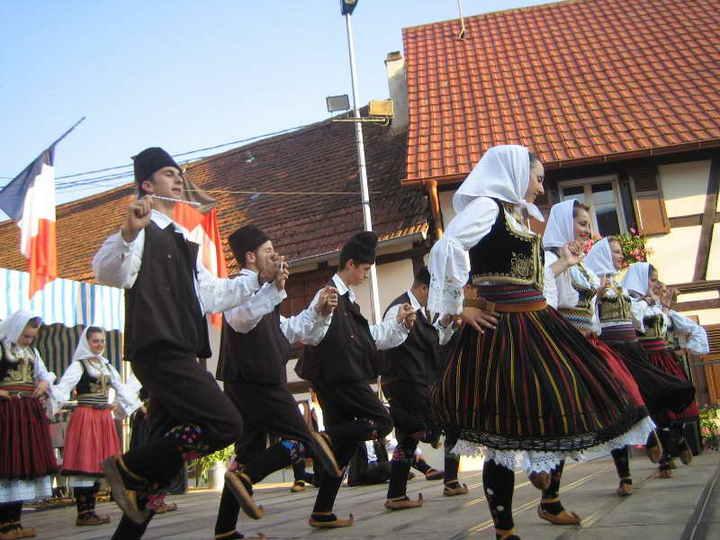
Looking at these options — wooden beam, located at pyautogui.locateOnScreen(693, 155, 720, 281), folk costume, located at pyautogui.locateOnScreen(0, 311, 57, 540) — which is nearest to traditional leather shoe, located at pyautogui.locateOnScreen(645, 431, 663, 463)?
folk costume, located at pyautogui.locateOnScreen(0, 311, 57, 540)

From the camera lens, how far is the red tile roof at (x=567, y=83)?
1277 cm

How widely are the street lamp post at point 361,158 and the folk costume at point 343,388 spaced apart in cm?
608

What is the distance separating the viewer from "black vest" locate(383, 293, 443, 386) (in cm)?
617

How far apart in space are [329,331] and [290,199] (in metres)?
11.3

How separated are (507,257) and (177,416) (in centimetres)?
159

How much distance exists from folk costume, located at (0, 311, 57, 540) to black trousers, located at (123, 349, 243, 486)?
11.7 feet

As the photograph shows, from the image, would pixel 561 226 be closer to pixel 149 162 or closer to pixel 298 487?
pixel 149 162

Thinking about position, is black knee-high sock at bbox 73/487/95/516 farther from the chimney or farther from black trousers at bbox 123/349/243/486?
the chimney

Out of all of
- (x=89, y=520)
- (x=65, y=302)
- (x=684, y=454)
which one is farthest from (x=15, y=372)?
(x=684, y=454)

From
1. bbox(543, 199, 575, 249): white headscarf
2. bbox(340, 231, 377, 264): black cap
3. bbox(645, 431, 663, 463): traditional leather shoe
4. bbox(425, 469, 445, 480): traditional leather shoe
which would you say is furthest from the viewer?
bbox(425, 469, 445, 480): traditional leather shoe

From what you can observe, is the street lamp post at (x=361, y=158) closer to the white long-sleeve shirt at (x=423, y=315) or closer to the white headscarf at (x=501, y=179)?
the white long-sleeve shirt at (x=423, y=315)

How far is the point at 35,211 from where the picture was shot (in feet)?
33.1

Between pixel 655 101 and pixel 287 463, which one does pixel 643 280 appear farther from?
pixel 655 101

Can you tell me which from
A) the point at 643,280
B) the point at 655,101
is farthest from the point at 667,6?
the point at 643,280
